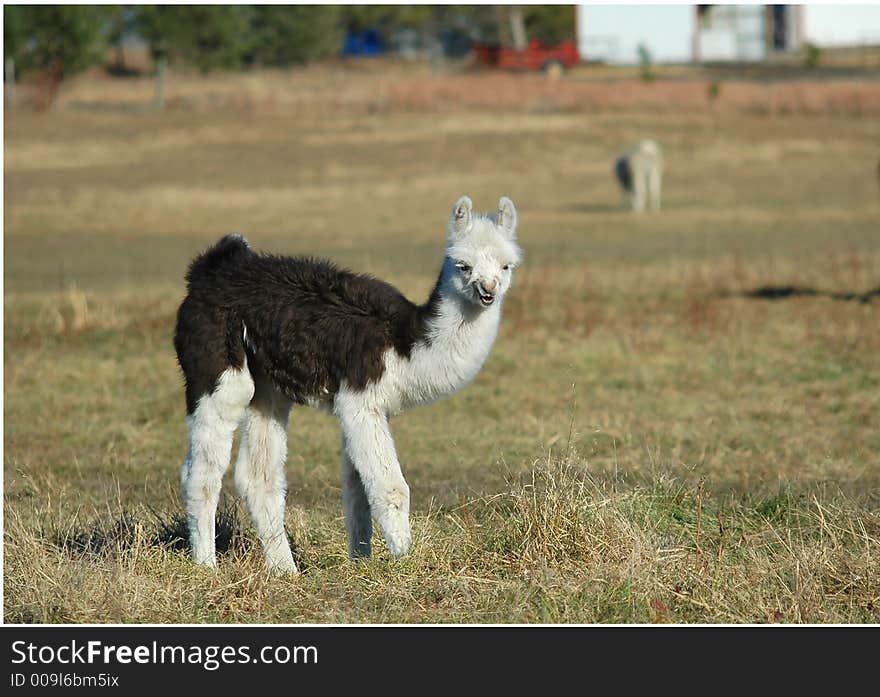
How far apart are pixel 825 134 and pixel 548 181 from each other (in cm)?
1087

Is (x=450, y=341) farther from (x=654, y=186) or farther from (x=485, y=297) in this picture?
(x=654, y=186)

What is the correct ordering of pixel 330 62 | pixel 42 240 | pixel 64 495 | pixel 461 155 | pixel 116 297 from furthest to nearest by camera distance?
1. pixel 330 62
2. pixel 461 155
3. pixel 42 240
4. pixel 116 297
5. pixel 64 495

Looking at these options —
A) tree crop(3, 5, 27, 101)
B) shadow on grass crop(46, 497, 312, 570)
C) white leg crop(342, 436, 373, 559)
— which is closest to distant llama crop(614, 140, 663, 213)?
shadow on grass crop(46, 497, 312, 570)

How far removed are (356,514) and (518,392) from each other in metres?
6.86

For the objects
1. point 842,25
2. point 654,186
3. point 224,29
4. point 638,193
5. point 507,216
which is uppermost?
point 224,29

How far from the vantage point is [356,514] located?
25.0 feet

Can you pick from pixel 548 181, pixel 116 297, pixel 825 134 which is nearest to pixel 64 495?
pixel 116 297

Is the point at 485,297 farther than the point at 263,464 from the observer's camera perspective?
No

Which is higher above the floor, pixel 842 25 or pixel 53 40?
pixel 53 40

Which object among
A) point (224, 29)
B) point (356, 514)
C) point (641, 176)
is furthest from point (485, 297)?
point (224, 29)

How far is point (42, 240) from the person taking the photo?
28.5m

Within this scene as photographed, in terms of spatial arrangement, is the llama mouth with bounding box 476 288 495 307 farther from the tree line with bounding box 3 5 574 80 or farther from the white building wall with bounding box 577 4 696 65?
the white building wall with bounding box 577 4 696 65

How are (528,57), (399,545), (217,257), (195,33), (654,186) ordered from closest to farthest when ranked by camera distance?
1. (399,545)
2. (217,257)
3. (654,186)
4. (195,33)
5. (528,57)

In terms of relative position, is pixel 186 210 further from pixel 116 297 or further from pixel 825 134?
pixel 825 134
